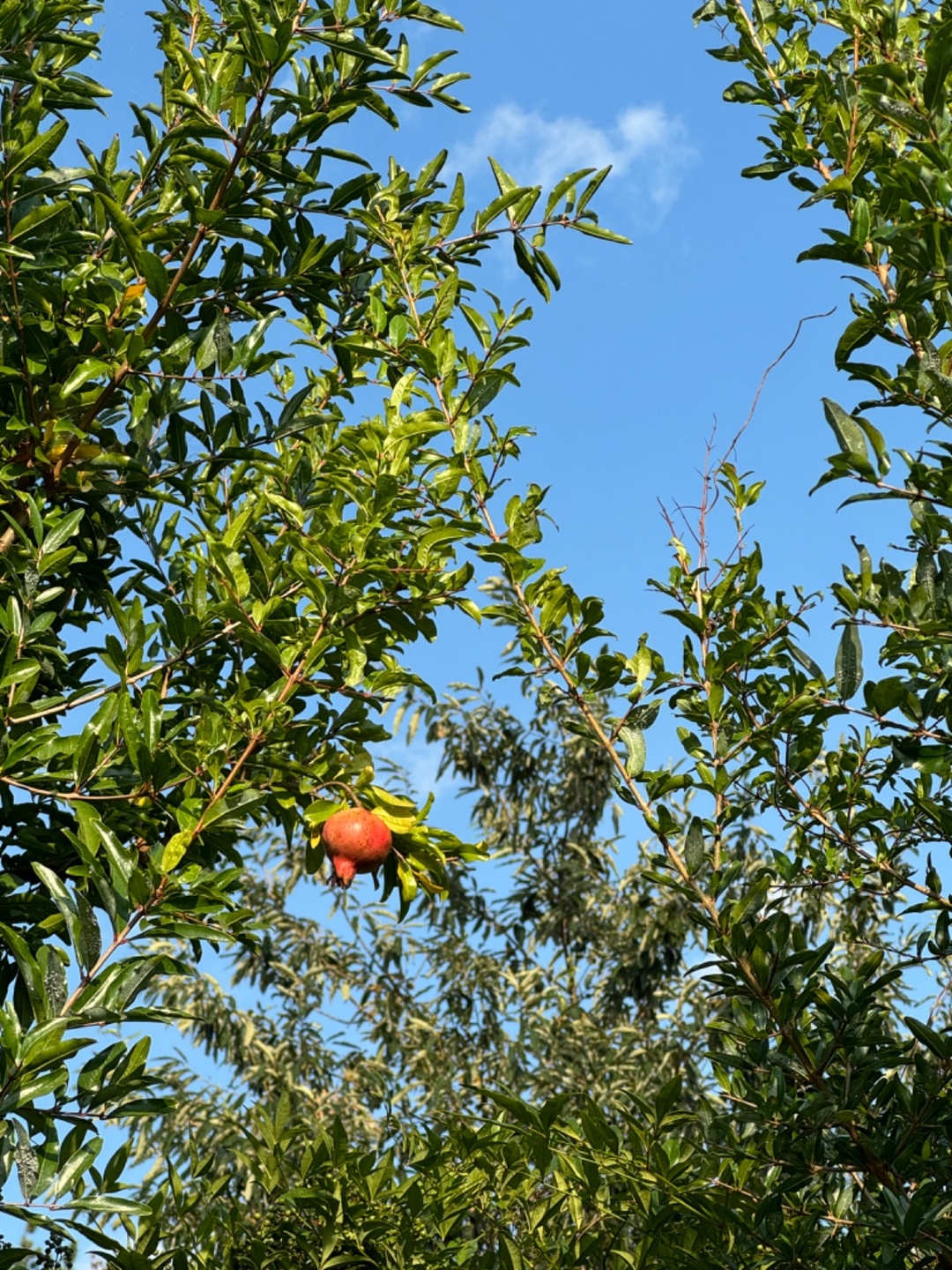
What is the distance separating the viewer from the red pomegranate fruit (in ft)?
7.58

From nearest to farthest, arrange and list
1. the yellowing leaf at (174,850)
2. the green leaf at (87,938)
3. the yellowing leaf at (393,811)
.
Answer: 1. the green leaf at (87,938)
2. the yellowing leaf at (174,850)
3. the yellowing leaf at (393,811)

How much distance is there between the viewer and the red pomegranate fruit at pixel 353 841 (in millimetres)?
2311

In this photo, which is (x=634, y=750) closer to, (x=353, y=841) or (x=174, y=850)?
(x=353, y=841)

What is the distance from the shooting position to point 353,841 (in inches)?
91.0

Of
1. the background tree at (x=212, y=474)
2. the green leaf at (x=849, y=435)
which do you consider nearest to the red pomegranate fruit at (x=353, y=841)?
the background tree at (x=212, y=474)

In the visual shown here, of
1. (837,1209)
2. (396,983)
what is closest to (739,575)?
(837,1209)

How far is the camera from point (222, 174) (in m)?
2.49

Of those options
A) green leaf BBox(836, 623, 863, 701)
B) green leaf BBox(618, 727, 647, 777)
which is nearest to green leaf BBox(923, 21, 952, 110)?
green leaf BBox(836, 623, 863, 701)

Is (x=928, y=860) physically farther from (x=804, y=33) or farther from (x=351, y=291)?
(x=804, y=33)

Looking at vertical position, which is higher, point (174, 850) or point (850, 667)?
point (850, 667)

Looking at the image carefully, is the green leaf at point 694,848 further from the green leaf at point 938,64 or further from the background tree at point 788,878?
the green leaf at point 938,64

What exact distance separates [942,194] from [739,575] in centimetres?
105

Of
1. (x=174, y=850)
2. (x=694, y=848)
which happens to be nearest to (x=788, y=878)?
(x=694, y=848)

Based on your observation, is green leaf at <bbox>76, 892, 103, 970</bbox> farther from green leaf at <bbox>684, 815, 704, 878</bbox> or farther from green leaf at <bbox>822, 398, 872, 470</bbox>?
green leaf at <bbox>822, 398, 872, 470</bbox>
